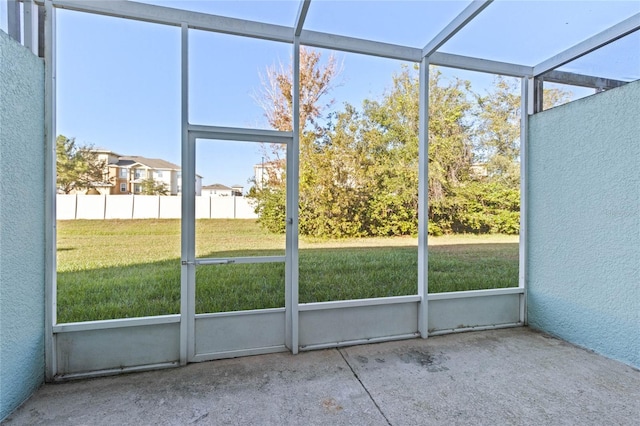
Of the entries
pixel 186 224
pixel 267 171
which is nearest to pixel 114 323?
pixel 186 224

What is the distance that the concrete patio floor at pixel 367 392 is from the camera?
191 cm

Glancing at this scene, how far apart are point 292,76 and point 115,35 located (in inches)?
56.8

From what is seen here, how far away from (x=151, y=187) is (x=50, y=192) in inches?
26.2

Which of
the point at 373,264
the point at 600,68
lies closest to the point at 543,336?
the point at 373,264

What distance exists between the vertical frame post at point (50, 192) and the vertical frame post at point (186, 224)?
88 centimetres

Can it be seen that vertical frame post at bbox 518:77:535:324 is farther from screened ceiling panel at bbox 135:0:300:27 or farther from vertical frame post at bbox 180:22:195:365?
vertical frame post at bbox 180:22:195:365

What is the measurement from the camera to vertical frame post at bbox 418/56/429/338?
313 centimetres

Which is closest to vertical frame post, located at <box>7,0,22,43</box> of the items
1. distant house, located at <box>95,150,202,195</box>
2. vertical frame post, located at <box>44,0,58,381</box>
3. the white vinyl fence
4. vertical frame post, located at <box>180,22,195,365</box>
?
vertical frame post, located at <box>44,0,58,381</box>

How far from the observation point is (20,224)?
2.05 meters

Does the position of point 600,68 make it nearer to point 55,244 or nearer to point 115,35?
point 115,35

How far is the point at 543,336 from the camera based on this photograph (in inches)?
124

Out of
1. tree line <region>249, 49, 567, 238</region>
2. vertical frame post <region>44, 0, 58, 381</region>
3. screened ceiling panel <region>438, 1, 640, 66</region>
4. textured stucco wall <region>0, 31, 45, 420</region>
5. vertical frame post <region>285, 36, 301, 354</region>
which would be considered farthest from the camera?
tree line <region>249, 49, 567, 238</region>

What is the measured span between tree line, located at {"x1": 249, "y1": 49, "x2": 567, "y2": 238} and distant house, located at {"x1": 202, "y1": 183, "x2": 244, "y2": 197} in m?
0.66

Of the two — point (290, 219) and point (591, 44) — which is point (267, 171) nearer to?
point (290, 219)
